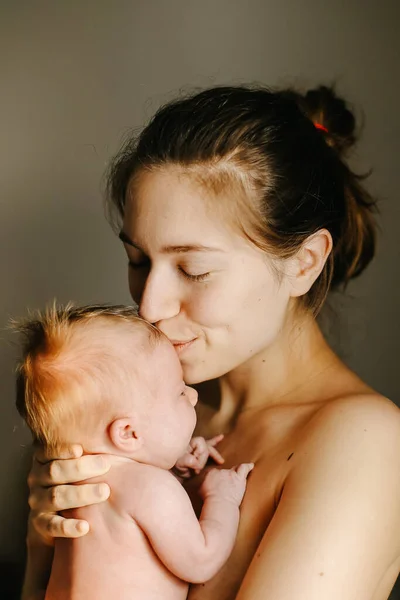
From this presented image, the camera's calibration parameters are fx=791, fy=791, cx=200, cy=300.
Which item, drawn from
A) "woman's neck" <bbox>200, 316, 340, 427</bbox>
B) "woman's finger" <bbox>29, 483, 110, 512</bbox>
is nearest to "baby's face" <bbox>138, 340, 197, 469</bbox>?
"woman's finger" <bbox>29, 483, 110, 512</bbox>

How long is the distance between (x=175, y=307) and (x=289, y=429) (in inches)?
11.3

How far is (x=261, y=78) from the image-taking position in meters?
2.01

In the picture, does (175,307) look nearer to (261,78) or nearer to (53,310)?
(53,310)

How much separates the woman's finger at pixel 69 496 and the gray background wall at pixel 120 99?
0.68 metres

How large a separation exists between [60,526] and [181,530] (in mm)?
196

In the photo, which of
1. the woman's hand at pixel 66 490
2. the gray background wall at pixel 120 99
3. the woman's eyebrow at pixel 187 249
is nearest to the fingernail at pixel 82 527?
the woman's hand at pixel 66 490

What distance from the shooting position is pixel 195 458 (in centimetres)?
140

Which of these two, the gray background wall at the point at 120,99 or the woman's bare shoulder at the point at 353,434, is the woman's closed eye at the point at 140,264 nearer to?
the woman's bare shoulder at the point at 353,434

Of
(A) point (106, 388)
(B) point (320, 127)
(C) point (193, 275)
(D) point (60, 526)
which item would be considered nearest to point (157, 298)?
(C) point (193, 275)

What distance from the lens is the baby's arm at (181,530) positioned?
1180 mm

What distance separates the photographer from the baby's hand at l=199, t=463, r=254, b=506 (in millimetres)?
1286

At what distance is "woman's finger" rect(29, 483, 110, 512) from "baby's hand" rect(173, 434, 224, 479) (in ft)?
0.70

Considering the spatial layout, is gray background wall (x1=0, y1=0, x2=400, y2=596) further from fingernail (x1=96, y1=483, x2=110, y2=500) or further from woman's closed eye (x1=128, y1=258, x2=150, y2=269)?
fingernail (x1=96, y1=483, x2=110, y2=500)

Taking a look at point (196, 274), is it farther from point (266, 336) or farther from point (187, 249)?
point (266, 336)
